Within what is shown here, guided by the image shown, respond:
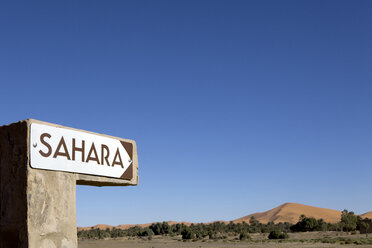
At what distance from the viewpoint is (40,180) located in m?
4.49

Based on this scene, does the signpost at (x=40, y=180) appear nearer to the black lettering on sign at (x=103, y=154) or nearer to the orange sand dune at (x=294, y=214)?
the black lettering on sign at (x=103, y=154)

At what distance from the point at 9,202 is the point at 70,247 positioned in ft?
2.65

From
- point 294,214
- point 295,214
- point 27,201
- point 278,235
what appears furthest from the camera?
point 295,214

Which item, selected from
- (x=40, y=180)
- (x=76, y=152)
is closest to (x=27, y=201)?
(x=40, y=180)

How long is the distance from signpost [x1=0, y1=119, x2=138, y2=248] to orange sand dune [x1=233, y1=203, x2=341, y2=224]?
12714 cm

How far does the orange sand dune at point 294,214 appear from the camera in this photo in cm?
12988

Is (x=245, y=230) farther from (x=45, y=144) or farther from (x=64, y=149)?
(x=45, y=144)

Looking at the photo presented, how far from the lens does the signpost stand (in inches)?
172

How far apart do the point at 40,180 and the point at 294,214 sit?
13815 centimetres

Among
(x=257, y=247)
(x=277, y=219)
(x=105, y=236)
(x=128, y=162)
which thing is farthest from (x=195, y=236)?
(x=277, y=219)

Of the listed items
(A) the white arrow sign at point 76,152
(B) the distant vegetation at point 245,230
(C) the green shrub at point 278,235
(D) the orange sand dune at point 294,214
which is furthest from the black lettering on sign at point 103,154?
(D) the orange sand dune at point 294,214

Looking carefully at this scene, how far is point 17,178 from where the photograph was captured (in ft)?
14.6

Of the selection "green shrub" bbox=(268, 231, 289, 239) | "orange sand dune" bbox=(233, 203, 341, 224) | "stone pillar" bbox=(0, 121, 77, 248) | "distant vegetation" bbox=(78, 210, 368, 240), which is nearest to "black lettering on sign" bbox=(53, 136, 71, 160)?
"stone pillar" bbox=(0, 121, 77, 248)

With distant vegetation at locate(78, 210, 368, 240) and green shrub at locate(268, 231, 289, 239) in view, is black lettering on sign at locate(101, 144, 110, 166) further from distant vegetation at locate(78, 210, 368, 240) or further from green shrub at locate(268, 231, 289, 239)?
green shrub at locate(268, 231, 289, 239)
